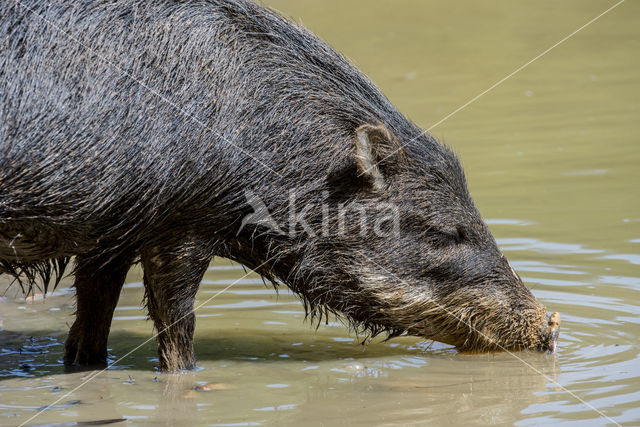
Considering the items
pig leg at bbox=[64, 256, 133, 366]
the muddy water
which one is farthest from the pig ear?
pig leg at bbox=[64, 256, 133, 366]

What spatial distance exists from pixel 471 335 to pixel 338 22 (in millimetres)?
12292

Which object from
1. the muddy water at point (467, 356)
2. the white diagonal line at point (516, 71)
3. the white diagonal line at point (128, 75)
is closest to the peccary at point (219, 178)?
the white diagonal line at point (128, 75)

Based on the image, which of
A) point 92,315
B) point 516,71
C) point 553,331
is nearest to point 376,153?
point 553,331

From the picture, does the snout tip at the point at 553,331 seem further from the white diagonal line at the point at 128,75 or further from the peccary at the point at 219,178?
the white diagonal line at the point at 128,75

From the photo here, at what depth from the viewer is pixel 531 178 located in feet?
32.7

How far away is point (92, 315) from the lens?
20.0 feet

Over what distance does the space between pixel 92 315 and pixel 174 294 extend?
786mm

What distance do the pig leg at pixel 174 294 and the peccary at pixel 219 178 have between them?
0.04ft

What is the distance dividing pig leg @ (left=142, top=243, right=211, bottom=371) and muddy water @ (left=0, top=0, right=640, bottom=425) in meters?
0.14

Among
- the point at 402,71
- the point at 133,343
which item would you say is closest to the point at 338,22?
the point at 402,71

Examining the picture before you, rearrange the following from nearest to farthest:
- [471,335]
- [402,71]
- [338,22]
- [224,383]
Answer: [224,383] → [471,335] → [402,71] → [338,22]

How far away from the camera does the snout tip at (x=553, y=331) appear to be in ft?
19.2

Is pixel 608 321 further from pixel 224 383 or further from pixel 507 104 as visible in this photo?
pixel 507 104

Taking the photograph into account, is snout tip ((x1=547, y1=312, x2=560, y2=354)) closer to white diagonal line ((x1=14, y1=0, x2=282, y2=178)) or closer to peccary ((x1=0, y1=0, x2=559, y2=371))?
peccary ((x1=0, y1=0, x2=559, y2=371))
